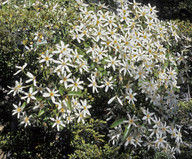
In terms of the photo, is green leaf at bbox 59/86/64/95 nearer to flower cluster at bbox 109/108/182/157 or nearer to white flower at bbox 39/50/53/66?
white flower at bbox 39/50/53/66

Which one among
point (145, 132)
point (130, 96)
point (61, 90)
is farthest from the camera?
point (145, 132)

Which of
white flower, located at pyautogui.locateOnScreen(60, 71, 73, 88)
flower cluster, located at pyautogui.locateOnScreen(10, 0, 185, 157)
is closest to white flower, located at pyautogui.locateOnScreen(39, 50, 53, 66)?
flower cluster, located at pyautogui.locateOnScreen(10, 0, 185, 157)

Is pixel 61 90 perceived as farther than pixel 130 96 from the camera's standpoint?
No

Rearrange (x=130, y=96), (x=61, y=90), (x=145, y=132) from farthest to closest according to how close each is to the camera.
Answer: (x=145, y=132) → (x=130, y=96) → (x=61, y=90)

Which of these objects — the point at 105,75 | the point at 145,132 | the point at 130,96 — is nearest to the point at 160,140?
the point at 145,132

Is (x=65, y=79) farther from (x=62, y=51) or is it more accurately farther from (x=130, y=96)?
(x=130, y=96)

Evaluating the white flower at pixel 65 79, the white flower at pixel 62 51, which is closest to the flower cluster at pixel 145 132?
the white flower at pixel 65 79

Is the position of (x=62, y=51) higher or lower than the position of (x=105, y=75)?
higher

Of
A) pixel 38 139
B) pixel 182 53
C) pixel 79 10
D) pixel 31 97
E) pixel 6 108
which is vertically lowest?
pixel 38 139

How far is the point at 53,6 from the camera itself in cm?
220

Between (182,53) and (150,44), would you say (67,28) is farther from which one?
(182,53)

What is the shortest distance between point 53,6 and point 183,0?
445 cm

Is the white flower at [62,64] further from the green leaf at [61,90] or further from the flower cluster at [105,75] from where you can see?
the green leaf at [61,90]

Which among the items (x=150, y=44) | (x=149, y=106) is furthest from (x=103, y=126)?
(x=150, y=44)
